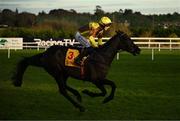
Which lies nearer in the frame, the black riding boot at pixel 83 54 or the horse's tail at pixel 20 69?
the black riding boot at pixel 83 54

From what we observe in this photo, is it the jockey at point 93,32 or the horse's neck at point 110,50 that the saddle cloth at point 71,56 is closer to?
the jockey at point 93,32

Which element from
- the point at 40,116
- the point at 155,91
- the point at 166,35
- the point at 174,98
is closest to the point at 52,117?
the point at 40,116

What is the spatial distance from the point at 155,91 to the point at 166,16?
84.6 m

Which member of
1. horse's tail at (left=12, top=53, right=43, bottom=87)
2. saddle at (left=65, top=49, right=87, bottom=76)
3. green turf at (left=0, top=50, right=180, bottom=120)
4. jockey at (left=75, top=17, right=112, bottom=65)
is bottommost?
green turf at (left=0, top=50, right=180, bottom=120)

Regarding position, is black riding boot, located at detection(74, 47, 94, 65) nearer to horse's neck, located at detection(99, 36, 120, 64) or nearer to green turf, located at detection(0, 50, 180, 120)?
horse's neck, located at detection(99, 36, 120, 64)

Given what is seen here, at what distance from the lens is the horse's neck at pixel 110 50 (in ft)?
36.5

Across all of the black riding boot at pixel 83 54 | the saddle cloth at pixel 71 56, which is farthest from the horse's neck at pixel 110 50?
the saddle cloth at pixel 71 56

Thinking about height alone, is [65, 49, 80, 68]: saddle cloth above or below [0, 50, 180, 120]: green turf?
above

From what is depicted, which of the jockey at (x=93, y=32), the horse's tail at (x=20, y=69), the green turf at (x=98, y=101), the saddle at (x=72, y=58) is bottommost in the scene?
the green turf at (x=98, y=101)

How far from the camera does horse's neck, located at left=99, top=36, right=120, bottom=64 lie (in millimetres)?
11125

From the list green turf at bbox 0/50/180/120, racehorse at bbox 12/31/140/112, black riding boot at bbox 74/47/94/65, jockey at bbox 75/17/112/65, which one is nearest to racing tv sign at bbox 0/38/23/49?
green turf at bbox 0/50/180/120

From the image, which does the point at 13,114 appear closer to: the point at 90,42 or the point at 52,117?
the point at 52,117

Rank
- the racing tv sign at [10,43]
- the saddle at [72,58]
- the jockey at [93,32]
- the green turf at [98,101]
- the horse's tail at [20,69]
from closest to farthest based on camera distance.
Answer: the green turf at [98,101]
the saddle at [72,58]
the jockey at [93,32]
the horse's tail at [20,69]
the racing tv sign at [10,43]

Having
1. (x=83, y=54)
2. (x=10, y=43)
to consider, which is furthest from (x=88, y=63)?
(x=10, y=43)
